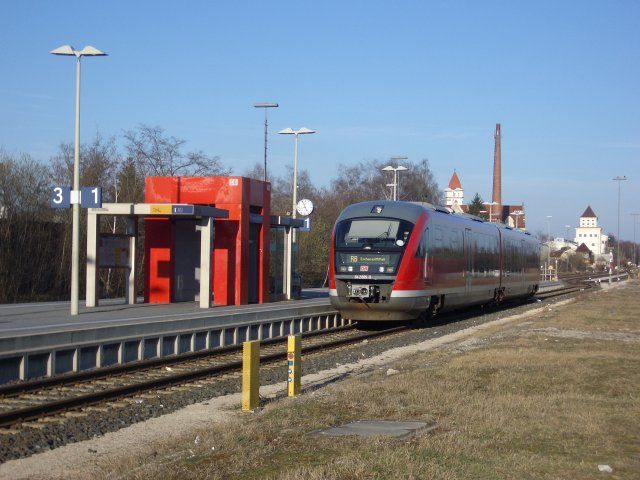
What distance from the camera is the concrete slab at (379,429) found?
355 inches

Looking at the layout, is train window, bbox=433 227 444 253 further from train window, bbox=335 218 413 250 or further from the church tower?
the church tower

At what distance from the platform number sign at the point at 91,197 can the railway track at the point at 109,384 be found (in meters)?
5.64

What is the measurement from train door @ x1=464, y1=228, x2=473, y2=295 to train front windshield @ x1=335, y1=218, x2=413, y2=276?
6538 mm

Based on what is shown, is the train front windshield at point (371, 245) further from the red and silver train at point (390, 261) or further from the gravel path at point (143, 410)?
the gravel path at point (143, 410)

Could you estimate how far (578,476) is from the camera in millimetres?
7164

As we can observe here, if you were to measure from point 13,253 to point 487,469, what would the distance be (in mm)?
31829

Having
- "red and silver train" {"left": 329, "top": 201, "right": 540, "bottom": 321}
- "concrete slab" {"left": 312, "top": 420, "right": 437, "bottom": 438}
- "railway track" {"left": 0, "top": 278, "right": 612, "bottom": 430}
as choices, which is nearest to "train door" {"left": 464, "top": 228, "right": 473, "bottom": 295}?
"red and silver train" {"left": 329, "top": 201, "right": 540, "bottom": 321}

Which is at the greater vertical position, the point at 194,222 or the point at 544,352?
the point at 194,222

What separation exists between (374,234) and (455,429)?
14093 millimetres

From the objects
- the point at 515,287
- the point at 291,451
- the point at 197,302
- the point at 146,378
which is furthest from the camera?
the point at 515,287

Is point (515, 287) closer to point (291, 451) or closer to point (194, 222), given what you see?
point (194, 222)

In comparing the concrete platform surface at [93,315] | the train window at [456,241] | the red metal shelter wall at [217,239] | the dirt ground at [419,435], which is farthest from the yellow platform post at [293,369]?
the train window at [456,241]

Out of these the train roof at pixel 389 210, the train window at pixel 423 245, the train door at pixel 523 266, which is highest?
the train roof at pixel 389 210

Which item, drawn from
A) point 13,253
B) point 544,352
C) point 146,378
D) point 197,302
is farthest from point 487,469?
point 13,253
